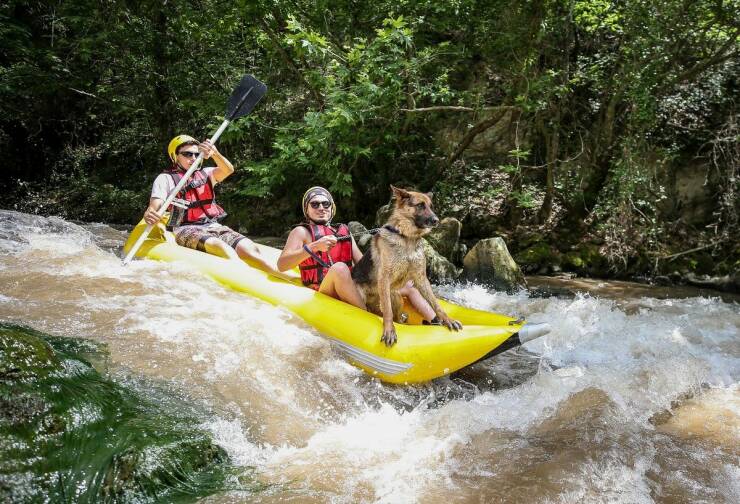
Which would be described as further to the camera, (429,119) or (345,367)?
(429,119)

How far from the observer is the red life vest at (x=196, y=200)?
5238mm

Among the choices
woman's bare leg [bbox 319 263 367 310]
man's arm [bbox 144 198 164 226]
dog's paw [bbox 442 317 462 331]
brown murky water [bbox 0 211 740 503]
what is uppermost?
man's arm [bbox 144 198 164 226]

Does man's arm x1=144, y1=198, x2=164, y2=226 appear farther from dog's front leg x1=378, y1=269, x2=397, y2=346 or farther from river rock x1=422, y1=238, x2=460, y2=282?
river rock x1=422, y1=238, x2=460, y2=282

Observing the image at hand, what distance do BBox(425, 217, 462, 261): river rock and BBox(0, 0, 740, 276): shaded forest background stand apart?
0.76 m

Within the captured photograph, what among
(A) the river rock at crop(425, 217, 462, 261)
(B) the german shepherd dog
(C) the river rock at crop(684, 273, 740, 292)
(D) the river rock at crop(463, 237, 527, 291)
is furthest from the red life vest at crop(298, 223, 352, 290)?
(C) the river rock at crop(684, 273, 740, 292)

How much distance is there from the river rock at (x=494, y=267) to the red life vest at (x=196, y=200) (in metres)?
3.01

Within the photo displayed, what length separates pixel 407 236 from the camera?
328 cm

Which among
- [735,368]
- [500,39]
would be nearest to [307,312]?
[735,368]

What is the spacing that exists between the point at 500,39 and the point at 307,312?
4.97 metres

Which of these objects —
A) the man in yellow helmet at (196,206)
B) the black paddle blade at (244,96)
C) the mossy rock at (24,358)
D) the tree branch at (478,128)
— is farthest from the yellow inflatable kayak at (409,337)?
the tree branch at (478,128)

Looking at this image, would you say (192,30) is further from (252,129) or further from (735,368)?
(735,368)

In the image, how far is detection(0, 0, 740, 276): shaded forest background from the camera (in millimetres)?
6711

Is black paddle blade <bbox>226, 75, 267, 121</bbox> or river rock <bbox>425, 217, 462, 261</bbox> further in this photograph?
river rock <bbox>425, 217, 462, 261</bbox>

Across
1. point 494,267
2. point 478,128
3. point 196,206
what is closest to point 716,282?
point 494,267
